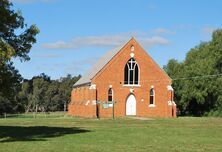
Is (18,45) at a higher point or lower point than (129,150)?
higher

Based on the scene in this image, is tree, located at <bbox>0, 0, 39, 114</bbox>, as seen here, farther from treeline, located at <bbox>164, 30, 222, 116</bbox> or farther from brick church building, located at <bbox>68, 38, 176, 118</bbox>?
treeline, located at <bbox>164, 30, 222, 116</bbox>

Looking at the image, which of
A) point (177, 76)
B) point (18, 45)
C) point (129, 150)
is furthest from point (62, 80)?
point (129, 150)

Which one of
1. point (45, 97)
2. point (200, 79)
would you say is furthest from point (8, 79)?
point (45, 97)

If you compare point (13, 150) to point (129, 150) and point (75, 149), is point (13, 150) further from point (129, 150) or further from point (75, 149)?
point (129, 150)

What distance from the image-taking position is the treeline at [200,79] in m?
83.4

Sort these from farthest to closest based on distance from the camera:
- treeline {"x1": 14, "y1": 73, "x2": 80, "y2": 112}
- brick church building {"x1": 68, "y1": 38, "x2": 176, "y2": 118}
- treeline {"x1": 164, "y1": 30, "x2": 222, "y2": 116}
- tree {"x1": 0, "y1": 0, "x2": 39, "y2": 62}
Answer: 1. treeline {"x1": 14, "y1": 73, "x2": 80, "y2": 112}
2. treeline {"x1": 164, "y1": 30, "x2": 222, "y2": 116}
3. brick church building {"x1": 68, "y1": 38, "x2": 176, "y2": 118}
4. tree {"x1": 0, "y1": 0, "x2": 39, "y2": 62}

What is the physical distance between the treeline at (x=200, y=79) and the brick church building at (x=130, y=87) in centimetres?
469

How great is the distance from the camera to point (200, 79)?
83.3 metres

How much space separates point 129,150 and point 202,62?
6205 centimetres

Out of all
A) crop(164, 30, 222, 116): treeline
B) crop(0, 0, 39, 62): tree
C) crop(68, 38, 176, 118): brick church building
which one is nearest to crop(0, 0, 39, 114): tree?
crop(0, 0, 39, 62): tree

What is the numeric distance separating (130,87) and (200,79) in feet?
37.9

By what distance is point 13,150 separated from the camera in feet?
78.5

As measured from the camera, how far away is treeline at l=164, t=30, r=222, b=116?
274 feet

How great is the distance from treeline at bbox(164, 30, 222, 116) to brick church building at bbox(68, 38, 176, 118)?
15.4ft
